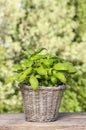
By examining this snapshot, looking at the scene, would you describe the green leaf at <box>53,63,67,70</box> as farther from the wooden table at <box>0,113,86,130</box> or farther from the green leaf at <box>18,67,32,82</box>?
the wooden table at <box>0,113,86,130</box>

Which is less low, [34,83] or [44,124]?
[34,83]

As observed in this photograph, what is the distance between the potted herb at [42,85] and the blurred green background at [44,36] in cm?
345

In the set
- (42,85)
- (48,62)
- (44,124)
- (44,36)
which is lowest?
(44,124)

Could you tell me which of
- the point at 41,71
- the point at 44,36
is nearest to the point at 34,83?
the point at 41,71

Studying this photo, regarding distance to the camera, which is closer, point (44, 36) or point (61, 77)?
point (61, 77)

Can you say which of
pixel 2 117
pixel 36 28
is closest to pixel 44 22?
pixel 36 28

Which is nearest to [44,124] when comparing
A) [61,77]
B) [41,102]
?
[41,102]

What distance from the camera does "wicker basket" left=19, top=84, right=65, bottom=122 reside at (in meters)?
1.62

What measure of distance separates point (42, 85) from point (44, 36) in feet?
12.7

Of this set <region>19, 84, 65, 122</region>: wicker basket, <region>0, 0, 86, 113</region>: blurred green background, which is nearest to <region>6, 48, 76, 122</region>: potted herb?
<region>19, 84, 65, 122</region>: wicker basket

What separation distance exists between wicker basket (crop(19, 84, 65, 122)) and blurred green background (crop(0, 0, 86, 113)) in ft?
11.3

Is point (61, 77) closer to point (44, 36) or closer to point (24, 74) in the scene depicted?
point (24, 74)

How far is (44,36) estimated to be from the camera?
548 cm

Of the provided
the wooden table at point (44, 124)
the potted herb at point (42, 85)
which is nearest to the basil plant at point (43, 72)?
the potted herb at point (42, 85)
